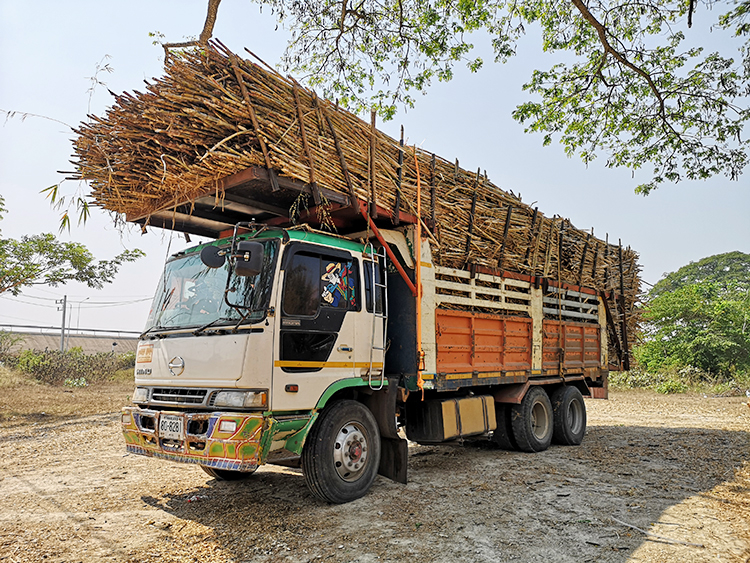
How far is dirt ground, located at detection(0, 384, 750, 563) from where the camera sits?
3.92 m

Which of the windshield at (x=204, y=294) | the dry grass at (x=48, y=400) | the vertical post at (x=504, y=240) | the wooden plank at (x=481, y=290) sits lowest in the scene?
the dry grass at (x=48, y=400)

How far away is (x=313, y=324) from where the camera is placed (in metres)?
Answer: 4.88

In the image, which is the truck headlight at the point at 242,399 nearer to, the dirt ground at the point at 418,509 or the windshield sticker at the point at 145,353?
the dirt ground at the point at 418,509

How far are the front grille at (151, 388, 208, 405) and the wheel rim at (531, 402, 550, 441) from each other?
5332 millimetres

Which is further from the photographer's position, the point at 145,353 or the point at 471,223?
the point at 471,223

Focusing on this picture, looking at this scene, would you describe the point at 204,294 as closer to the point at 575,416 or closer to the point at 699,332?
the point at 575,416

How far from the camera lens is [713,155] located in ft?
28.4

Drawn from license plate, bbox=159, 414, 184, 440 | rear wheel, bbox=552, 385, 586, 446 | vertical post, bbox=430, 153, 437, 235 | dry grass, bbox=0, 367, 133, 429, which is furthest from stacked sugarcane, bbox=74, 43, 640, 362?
dry grass, bbox=0, 367, 133, 429

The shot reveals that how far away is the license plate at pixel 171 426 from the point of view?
4.44 m

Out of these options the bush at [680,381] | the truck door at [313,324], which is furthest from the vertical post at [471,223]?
the bush at [680,381]

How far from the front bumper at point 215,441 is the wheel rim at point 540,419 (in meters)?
5.15

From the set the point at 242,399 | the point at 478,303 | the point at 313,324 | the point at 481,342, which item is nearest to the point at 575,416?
the point at 481,342

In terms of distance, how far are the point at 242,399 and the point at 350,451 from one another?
4.22 feet

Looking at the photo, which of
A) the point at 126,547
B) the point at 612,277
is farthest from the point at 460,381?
the point at 612,277
